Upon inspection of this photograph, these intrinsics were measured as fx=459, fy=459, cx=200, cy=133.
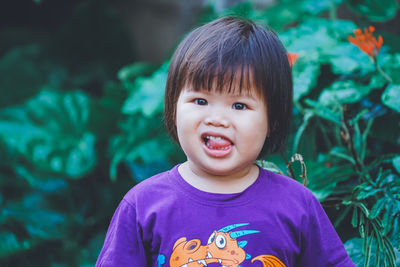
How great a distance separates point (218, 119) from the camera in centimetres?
118

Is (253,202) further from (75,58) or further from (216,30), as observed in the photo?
(75,58)

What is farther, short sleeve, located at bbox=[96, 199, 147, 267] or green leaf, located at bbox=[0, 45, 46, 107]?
green leaf, located at bbox=[0, 45, 46, 107]

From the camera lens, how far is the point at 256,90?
1.21 m

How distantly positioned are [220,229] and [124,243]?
261mm

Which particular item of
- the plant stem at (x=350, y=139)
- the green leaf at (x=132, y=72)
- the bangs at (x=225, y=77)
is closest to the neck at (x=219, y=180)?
the bangs at (x=225, y=77)

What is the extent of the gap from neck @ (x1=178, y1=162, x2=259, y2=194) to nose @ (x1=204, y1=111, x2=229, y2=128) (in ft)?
0.53

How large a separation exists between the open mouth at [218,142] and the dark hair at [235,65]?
0.13m

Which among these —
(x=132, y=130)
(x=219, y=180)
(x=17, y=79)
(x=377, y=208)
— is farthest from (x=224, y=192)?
(x=17, y=79)

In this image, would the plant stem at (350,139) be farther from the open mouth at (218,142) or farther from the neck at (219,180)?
the open mouth at (218,142)

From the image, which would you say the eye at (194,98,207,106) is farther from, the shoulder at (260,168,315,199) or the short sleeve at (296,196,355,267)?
the short sleeve at (296,196,355,267)

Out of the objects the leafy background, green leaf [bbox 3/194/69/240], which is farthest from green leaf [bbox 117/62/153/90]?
green leaf [bbox 3/194/69/240]

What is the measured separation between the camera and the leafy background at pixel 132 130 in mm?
1677

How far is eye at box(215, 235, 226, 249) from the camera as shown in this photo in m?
1.19

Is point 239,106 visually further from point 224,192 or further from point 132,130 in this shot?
point 132,130
